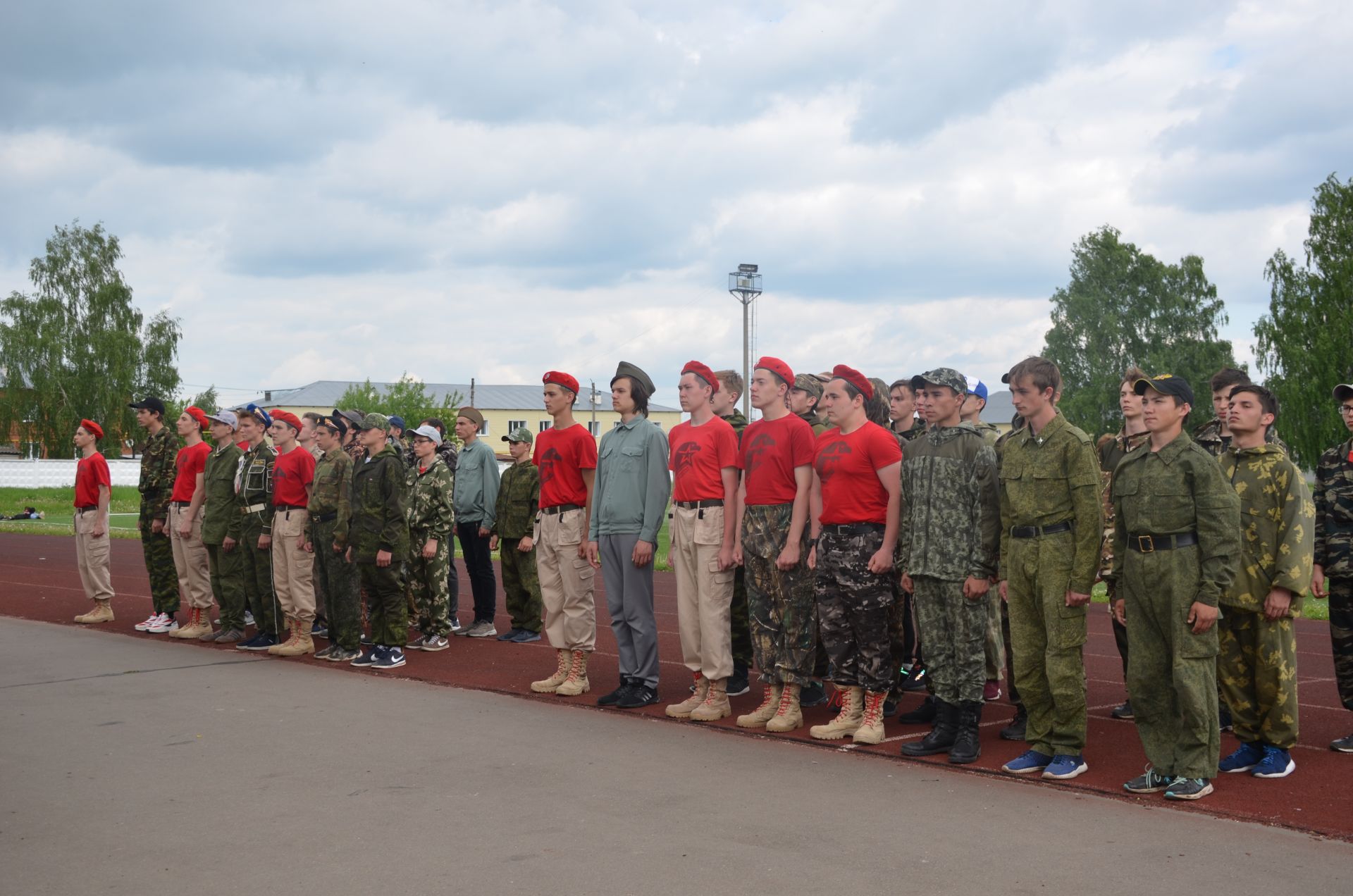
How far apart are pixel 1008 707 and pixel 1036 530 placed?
2.37 m

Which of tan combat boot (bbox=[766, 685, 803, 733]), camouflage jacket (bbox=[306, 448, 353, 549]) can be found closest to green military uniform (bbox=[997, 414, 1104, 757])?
tan combat boot (bbox=[766, 685, 803, 733])

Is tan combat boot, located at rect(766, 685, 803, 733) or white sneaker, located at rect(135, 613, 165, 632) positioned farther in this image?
white sneaker, located at rect(135, 613, 165, 632)

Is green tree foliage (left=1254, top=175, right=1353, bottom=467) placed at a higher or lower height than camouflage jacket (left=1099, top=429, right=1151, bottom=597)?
higher

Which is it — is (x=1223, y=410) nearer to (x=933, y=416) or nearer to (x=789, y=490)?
(x=933, y=416)

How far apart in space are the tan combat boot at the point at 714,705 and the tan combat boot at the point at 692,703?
0.16 feet

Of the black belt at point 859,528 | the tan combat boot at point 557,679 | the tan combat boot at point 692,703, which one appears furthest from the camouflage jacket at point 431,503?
the black belt at point 859,528

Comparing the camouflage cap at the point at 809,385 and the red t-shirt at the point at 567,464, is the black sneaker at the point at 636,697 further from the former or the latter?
the camouflage cap at the point at 809,385

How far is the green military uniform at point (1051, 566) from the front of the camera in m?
6.13

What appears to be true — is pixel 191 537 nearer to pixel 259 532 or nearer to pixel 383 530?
pixel 259 532

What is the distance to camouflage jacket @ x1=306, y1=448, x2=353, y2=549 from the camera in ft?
33.0

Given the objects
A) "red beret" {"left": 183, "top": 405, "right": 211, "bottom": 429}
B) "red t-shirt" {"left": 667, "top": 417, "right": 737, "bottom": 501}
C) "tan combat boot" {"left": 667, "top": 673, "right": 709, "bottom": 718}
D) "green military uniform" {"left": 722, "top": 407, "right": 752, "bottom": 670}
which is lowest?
"tan combat boot" {"left": 667, "top": 673, "right": 709, "bottom": 718}

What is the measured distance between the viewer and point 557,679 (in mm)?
8812

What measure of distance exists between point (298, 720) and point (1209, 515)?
5.53 metres

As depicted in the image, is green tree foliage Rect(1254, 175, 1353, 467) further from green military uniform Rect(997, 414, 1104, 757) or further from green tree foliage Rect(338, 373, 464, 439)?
green tree foliage Rect(338, 373, 464, 439)
